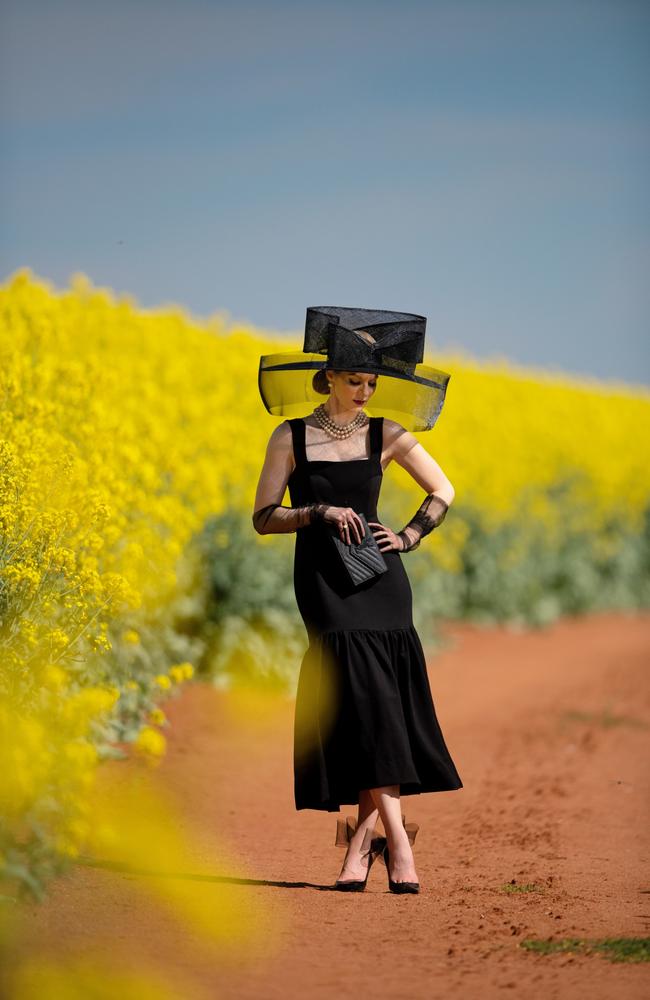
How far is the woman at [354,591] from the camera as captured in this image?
4.33 metres

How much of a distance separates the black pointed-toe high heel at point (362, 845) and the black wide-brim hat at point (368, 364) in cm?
130

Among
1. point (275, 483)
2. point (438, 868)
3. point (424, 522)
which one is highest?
point (275, 483)

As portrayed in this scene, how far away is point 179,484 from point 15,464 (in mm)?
2219

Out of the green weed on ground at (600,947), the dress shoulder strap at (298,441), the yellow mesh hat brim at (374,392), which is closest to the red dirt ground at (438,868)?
the green weed on ground at (600,947)

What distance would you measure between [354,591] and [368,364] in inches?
27.9

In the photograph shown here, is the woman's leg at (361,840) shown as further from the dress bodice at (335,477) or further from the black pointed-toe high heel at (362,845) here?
the dress bodice at (335,477)

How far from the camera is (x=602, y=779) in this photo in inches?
261

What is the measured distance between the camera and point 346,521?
4.28 m

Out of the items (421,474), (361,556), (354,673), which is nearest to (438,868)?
(354,673)

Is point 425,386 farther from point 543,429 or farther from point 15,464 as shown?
point 543,429

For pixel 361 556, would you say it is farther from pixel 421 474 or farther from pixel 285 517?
pixel 421 474

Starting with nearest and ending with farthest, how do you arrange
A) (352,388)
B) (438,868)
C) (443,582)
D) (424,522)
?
(352,388), (424,522), (438,868), (443,582)

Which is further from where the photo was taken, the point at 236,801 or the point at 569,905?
the point at 236,801

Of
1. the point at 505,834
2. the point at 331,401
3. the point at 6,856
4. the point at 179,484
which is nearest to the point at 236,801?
the point at 505,834
